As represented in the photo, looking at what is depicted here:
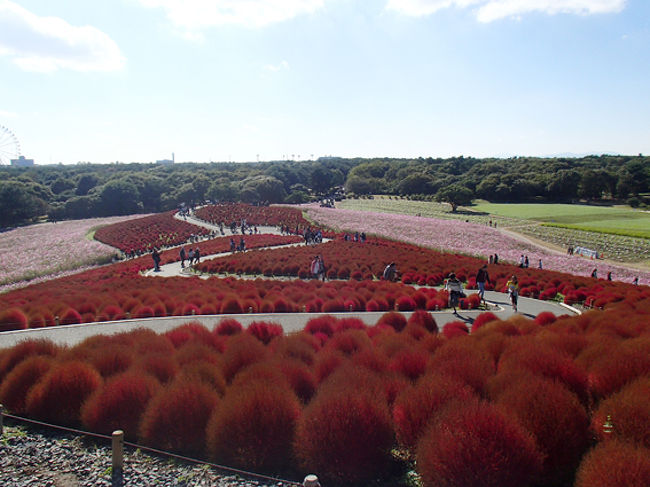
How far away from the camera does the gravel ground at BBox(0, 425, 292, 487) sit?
5680 mm

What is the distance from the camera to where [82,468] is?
6.09m

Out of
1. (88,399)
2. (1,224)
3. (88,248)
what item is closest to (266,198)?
(1,224)

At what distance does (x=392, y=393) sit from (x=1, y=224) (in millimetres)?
90055

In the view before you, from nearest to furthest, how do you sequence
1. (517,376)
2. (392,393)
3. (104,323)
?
(517,376), (392,393), (104,323)

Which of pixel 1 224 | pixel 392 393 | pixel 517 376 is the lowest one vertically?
pixel 1 224

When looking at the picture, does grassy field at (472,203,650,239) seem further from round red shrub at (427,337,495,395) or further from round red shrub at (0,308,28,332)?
round red shrub at (0,308,28,332)

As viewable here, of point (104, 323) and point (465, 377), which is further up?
point (465, 377)

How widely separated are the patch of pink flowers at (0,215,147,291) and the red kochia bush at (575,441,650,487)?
3746 cm

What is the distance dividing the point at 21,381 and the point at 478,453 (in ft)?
25.5

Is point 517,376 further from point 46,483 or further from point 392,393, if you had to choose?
point 46,483

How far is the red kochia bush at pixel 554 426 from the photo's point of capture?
5.34 metres

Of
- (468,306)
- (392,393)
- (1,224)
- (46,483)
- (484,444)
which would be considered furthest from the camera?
(1,224)

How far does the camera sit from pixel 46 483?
5.77 meters

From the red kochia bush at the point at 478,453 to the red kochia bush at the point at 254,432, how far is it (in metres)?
1.84
